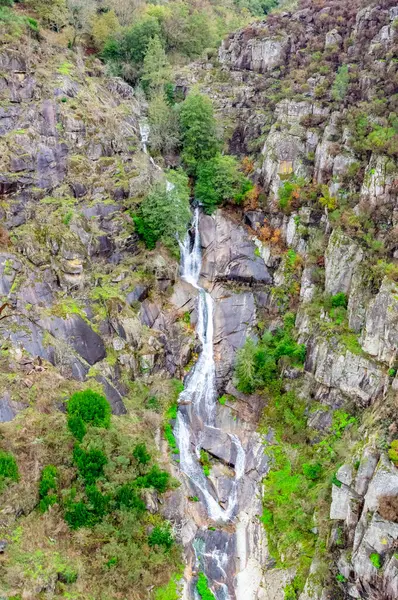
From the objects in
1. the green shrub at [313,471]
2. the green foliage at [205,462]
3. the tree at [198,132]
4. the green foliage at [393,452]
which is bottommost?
the green foliage at [205,462]

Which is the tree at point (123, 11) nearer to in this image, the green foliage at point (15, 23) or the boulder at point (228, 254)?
the green foliage at point (15, 23)

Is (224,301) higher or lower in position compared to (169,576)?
higher

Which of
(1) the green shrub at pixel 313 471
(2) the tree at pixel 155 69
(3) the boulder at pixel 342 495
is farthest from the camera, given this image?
(2) the tree at pixel 155 69

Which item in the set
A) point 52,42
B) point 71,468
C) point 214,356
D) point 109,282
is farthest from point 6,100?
point 71,468

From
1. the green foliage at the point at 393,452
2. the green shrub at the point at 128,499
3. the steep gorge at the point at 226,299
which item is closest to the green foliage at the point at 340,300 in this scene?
the steep gorge at the point at 226,299

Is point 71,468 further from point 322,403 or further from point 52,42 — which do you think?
point 52,42
